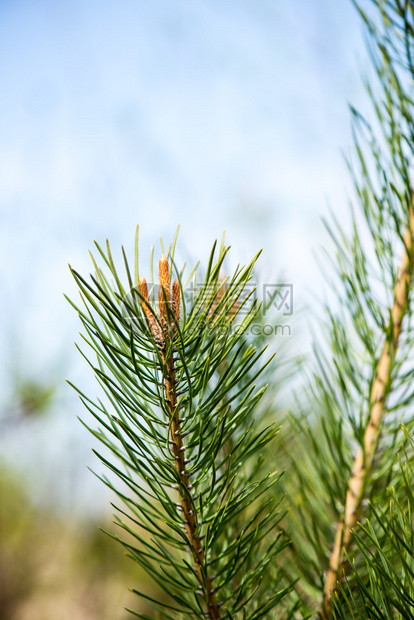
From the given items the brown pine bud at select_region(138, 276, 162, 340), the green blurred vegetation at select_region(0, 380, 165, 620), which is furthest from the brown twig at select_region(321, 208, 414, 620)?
the green blurred vegetation at select_region(0, 380, 165, 620)

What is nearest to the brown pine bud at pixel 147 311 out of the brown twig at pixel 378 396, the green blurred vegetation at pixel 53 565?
the brown twig at pixel 378 396

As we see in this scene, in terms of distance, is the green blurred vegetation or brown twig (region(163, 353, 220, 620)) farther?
the green blurred vegetation

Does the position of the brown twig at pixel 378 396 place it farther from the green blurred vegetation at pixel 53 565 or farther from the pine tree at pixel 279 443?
the green blurred vegetation at pixel 53 565

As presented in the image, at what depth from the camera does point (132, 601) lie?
4.57 feet

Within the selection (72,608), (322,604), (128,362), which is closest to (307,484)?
(322,604)

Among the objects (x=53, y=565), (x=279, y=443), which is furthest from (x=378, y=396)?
(x=53, y=565)

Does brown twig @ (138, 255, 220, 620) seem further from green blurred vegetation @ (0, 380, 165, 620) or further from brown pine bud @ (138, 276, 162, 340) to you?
green blurred vegetation @ (0, 380, 165, 620)

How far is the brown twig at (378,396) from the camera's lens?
0.29 metres

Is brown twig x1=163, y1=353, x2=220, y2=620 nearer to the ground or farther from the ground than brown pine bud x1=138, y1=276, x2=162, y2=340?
nearer to the ground

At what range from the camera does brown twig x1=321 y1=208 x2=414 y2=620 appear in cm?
29

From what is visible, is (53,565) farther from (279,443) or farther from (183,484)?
(183,484)

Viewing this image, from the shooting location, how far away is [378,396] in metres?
0.30

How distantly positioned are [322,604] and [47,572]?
1375 mm

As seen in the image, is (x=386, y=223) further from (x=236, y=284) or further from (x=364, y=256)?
(x=236, y=284)
